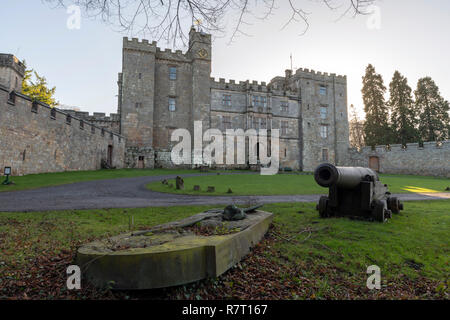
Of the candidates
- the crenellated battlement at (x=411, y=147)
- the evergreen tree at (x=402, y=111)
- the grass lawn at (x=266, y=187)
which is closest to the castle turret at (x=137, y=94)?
the grass lawn at (x=266, y=187)

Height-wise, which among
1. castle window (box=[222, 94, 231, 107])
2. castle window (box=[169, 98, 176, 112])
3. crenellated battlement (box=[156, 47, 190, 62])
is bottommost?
castle window (box=[169, 98, 176, 112])

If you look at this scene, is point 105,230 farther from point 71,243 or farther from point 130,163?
point 130,163

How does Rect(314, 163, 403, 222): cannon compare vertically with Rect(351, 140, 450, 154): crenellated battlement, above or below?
below

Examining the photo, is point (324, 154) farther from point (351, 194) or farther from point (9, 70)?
point (9, 70)

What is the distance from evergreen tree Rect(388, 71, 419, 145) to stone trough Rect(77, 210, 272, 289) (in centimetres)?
4301

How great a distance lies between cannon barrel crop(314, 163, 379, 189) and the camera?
17.6ft

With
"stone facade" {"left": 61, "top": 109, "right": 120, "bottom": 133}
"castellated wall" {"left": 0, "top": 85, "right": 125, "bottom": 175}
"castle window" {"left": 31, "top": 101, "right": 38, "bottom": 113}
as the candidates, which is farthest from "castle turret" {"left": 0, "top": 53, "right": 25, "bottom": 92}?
"castle window" {"left": 31, "top": 101, "right": 38, "bottom": 113}

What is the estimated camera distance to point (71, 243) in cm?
425

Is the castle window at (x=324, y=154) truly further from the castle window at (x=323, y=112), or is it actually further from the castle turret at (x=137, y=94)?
the castle turret at (x=137, y=94)

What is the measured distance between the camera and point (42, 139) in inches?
684

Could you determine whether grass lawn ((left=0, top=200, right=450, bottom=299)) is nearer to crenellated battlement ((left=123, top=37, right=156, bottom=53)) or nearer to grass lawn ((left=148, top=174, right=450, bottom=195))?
grass lawn ((left=148, top=174, right=450, bottom=195))

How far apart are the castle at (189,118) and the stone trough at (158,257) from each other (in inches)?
707

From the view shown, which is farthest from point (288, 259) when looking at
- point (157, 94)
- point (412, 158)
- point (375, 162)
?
point (375, 162)

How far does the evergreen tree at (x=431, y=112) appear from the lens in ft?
120
